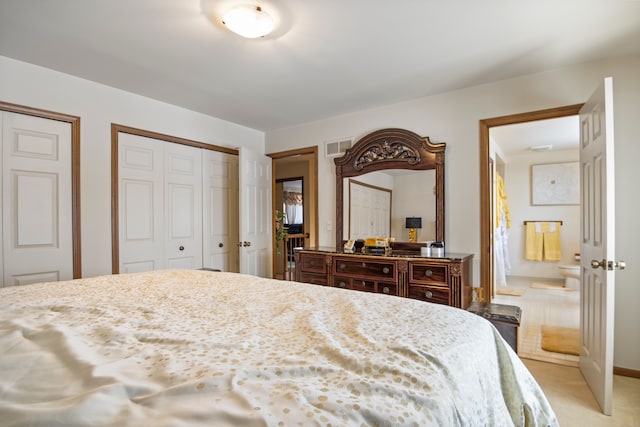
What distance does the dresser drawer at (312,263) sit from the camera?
353cm

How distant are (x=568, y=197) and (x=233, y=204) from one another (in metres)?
5.77

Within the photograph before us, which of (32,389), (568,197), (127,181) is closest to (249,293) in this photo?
(32,389)

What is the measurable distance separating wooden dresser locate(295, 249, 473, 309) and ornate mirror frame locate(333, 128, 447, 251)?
42 cm

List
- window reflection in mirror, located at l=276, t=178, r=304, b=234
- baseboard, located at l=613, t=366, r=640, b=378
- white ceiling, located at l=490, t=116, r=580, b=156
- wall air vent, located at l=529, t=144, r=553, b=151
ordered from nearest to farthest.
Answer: baseboard, located at l=613, t=366, r=640, b=378 < white ceiling, located at l=490, t=116, r=580, b=156 < wall air vent, located at l=529, t=144, r=553, b=151 < window reflection in mirror, located at l=276, t=178, r=304, b=234

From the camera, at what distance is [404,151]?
139 inches

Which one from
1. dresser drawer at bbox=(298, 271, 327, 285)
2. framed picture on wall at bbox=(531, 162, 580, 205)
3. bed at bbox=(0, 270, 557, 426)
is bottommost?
A: dresser drawer at bbox=(298, 271, 327, 285)

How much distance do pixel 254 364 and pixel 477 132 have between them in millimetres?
3128

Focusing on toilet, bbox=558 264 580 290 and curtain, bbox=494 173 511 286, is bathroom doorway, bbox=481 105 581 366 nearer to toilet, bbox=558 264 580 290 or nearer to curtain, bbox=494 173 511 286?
curtain, bbox=494 173 511 286

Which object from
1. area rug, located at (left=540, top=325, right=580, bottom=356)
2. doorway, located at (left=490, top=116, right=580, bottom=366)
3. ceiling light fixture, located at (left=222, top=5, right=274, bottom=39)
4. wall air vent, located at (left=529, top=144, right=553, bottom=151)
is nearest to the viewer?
ceiling light fixture, located at (left=222, top=5, right=274, bottom=39)

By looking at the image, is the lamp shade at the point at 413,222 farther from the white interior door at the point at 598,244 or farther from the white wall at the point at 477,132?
the white interior door at the point at 598,244

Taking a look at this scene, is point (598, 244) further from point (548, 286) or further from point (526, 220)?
point (526, 220)

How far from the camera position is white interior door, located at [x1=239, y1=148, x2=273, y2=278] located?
4012mm

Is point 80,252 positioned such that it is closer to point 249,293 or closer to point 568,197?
point 249,293

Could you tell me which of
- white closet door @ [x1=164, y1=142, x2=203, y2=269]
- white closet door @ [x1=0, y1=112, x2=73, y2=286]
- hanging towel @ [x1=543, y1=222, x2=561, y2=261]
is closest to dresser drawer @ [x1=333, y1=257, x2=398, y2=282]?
white closet door @ [x1=164, y1=142, x2=203, y2=269]
